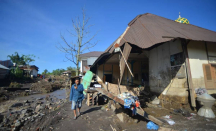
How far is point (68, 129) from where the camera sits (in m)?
4.09

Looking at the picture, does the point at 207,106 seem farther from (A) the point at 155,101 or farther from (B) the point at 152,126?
(B) the point at 152,126

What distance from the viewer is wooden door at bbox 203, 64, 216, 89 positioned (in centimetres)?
575

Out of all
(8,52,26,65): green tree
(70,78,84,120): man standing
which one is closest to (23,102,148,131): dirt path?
(70,78,84,120): man standing

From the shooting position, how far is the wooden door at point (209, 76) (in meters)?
5.75

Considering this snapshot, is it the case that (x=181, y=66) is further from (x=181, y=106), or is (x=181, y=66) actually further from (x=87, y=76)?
(x=87, y=76)

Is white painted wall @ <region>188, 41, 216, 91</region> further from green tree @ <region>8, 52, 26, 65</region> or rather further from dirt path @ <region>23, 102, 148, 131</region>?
green tree @ <region>8, 52, 26, 65</region>

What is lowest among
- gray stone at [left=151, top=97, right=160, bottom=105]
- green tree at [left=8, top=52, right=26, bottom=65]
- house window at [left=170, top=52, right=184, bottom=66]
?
gray stone at [left=151, top=97, right=160, bottom=105]

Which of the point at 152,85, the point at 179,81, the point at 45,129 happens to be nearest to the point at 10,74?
the point at 45,129

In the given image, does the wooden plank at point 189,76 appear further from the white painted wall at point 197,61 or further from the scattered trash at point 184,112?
the scattered trash at point 184,112

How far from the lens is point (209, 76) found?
230 inches

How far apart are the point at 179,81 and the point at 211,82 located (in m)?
1.82

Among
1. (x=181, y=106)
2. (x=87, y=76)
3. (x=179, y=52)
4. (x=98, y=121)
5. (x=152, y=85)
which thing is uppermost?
(x=179, y=52)

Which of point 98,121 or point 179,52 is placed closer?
point 98,121

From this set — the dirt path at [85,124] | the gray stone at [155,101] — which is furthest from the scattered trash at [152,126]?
the gray stone at [155,101]
